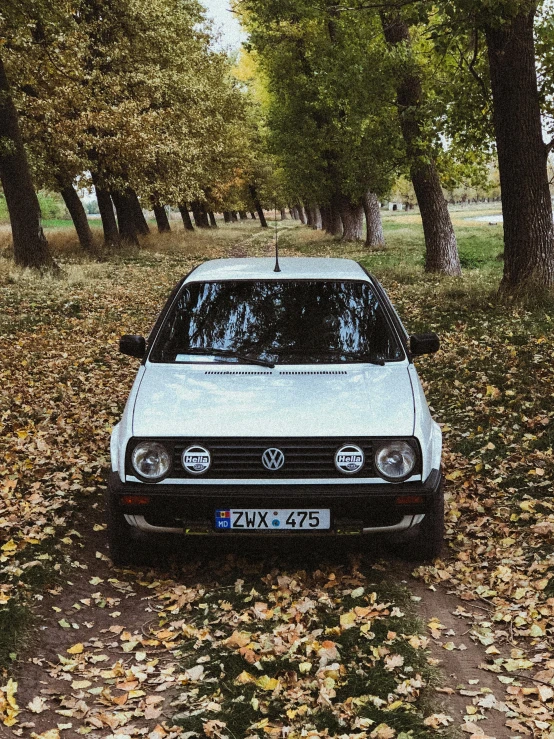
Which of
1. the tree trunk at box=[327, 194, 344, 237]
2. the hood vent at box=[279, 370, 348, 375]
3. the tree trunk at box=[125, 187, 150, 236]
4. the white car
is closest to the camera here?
the white car

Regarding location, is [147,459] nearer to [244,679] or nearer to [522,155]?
[244,679]

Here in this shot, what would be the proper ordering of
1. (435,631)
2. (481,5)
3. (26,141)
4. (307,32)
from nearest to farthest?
1. (435,631)
2. (481,5)
3. (26,141)
4. (307,32)

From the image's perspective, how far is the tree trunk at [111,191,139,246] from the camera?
27703 millimetres

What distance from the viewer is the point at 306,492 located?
4340 mm

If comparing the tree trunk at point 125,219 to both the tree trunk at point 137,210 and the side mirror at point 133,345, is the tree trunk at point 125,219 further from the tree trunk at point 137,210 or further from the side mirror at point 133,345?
the side mirror at point 133,345

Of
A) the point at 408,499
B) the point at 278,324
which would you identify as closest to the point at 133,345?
the point at 278,324

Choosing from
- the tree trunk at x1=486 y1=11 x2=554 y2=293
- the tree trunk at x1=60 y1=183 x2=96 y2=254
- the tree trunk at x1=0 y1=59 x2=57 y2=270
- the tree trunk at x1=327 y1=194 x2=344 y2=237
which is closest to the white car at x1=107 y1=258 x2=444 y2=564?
the tree trunk at x1=486 y1=11 x2=554 y2=293

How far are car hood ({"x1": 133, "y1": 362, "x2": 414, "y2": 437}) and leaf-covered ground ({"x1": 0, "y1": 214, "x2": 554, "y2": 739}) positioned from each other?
1054 mm

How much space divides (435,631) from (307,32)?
96.2 feet

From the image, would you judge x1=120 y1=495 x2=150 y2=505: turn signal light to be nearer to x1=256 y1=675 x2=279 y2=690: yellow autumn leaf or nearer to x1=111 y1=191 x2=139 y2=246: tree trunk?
x1=256 y1=675 x2=279 y2=690: yellow autumn leaf

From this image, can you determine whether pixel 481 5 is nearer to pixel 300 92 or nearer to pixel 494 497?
pixel 494 497

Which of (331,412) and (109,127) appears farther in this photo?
(109,127)

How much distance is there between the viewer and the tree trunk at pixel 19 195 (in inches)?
667

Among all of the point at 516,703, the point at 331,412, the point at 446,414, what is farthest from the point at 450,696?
the point at 446,414
